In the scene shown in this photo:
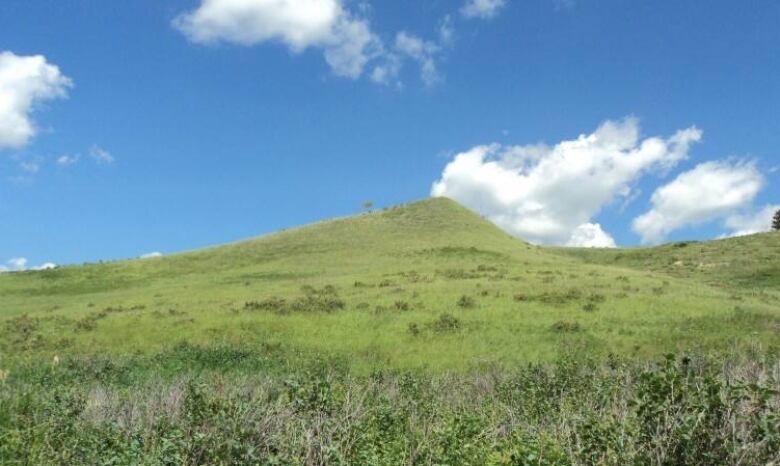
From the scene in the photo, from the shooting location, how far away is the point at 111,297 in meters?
53.5

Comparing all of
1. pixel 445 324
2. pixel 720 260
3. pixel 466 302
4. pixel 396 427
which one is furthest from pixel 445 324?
pixel 720 260

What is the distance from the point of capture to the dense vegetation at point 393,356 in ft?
30.7

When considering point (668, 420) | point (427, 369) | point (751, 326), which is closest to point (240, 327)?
point (427, 369)

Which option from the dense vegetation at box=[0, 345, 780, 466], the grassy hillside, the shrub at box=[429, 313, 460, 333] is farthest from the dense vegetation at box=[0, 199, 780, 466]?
the grassy hillside

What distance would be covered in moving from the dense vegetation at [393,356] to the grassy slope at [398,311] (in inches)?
8.0

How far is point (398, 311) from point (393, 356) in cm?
787

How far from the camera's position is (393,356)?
97.4ft

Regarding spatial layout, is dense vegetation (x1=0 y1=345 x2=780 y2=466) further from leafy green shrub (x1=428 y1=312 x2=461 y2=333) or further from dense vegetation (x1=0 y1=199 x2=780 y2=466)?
leafy green shrub (x1=428 y1=312 x2=461 y2=333)

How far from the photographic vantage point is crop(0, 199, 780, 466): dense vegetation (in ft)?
30.7

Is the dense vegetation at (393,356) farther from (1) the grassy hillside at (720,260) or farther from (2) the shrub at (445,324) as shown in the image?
(1) the grassy hillside at (720,260)

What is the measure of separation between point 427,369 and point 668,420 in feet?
60.3

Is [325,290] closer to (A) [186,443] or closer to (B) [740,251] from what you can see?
(A) [186,443]

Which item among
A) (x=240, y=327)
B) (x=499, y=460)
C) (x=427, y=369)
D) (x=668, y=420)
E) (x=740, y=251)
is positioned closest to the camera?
(x=499, y=460)

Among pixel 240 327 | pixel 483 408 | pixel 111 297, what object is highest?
pixel 111 297
